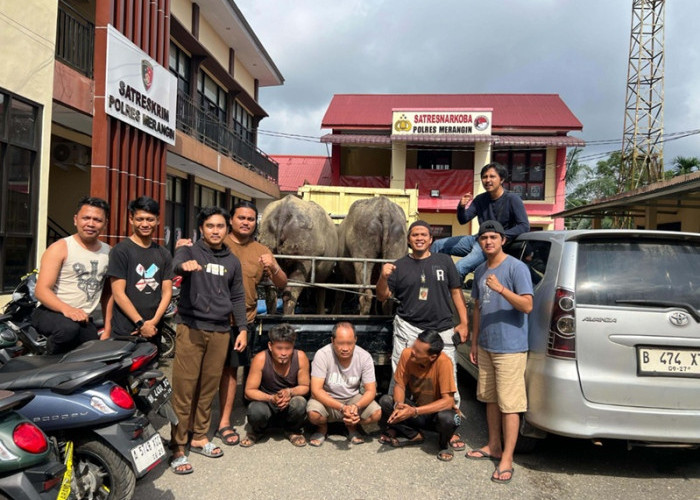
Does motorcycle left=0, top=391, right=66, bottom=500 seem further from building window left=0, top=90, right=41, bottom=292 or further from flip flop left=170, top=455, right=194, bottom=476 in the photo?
building window left=0, top=90, right=41, bottom=292

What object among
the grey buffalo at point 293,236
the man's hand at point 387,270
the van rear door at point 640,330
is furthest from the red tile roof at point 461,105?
the van rear door at point 640,330

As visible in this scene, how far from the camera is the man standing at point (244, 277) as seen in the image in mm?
3895

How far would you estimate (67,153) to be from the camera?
430 inches

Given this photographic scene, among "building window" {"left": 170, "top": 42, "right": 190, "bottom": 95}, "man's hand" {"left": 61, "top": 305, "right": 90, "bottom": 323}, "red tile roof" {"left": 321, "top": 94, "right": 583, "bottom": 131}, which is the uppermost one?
"red tile roof" {"left": 321, "top": 94, "right": 583, "bottom": 131}

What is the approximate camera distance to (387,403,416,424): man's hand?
144 inches

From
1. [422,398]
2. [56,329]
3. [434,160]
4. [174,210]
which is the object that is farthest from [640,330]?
[434,160]

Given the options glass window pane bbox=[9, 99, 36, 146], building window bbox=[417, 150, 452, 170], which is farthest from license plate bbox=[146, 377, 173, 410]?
building window bbox=[417, 150, 452, 170]

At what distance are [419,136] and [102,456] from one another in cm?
1904

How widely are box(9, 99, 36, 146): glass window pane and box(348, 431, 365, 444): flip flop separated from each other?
6166mm

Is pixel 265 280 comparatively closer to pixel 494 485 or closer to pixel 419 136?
pixel 494 485

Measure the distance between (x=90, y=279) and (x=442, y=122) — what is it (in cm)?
1847

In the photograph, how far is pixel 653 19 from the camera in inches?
1168

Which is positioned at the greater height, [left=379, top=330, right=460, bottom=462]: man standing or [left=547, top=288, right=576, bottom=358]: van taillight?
[left=547, top=288, right=576, bottom=358]: van taillight

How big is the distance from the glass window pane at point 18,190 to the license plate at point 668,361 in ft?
25.0
